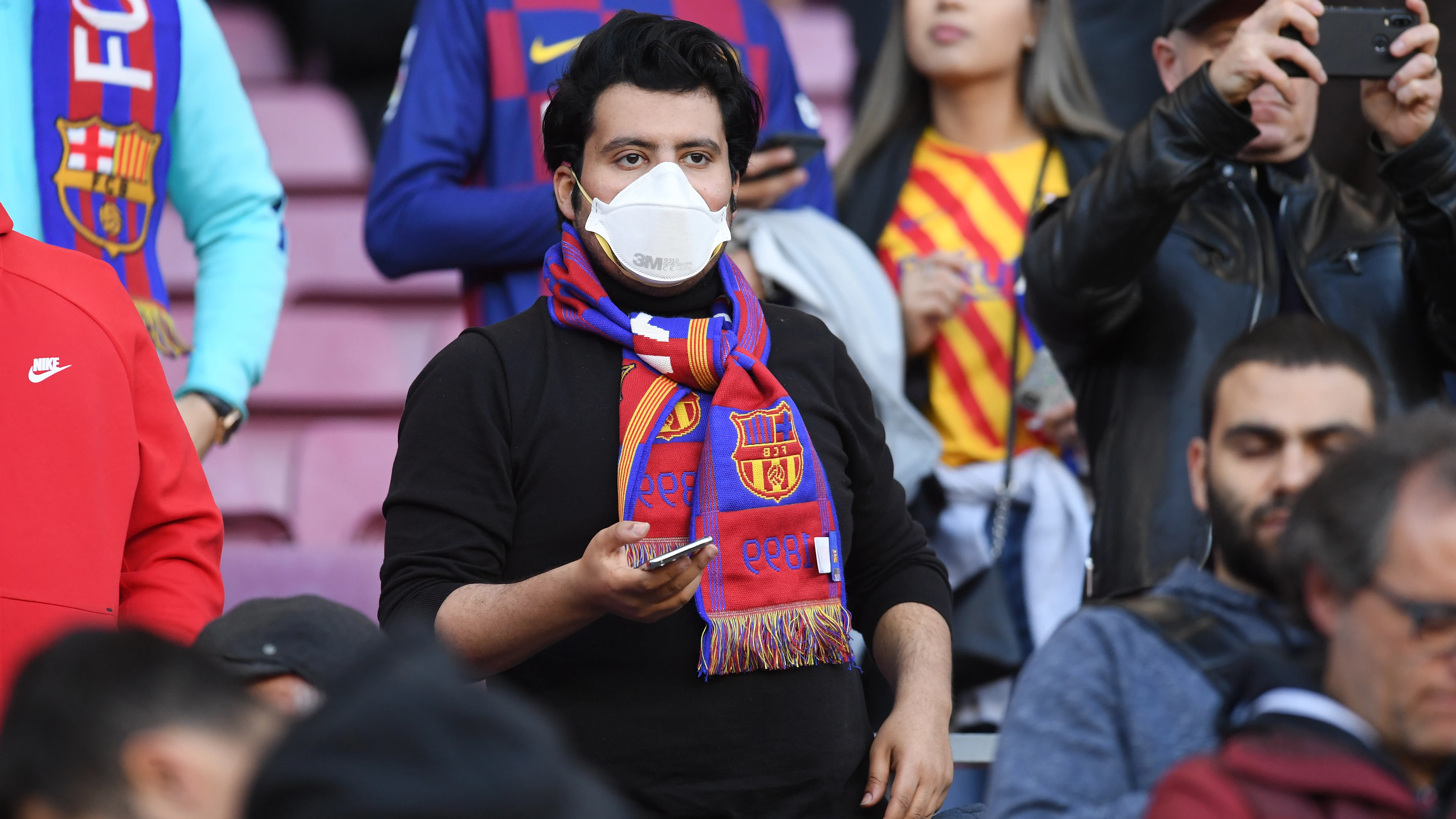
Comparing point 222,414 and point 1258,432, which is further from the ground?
point 1258,432

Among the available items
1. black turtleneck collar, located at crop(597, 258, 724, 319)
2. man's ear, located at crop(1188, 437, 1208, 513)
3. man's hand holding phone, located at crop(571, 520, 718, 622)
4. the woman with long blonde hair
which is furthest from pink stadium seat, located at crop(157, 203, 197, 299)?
man's ear, located at crop(1188, 437, 1208, 513)

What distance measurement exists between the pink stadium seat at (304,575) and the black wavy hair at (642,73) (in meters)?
1.60

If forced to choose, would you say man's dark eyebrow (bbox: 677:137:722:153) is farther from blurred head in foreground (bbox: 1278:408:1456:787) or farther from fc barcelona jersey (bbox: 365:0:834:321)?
blurred head in foreground (bbox: 1278:408:1456:787)

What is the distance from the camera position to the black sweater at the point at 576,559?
221cm

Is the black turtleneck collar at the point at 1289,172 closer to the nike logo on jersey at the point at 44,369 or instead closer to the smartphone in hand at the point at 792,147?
the smartphone in hand at the point at 792,147

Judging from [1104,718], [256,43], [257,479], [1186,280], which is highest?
[256,43]

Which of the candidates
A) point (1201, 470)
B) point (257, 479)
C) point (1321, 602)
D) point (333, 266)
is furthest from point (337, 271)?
point (1321, 602)

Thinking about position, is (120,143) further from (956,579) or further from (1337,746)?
(1337,746)

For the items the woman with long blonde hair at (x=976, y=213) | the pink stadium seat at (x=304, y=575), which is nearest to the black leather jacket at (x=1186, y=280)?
the woman with long blonde hair at (x=976, y=213)

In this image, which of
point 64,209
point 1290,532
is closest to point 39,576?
point 64,209

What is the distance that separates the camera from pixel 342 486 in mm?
4781

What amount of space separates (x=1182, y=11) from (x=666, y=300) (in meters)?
1.25

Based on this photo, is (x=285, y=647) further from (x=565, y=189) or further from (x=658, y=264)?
(x=565, y=189)

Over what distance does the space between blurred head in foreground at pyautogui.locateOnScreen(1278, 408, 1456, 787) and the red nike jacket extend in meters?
1.37
